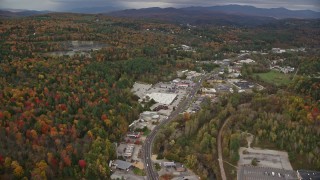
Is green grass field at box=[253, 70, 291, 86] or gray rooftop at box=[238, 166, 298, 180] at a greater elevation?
green grass field at box=[253, 70, 291, 86]

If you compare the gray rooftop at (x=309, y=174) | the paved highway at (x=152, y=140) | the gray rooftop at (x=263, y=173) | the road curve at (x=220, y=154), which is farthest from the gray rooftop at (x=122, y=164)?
the gray rooftop at (x=309, y=174)

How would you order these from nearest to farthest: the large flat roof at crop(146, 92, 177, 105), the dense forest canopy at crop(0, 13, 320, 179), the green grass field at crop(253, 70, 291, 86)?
the dense forest canopy at crop(0, 13, 320, 179) → the large flat roof at crop(146, 92, 177, 105) → the green grass field at crop(253, 70, 291, 86)

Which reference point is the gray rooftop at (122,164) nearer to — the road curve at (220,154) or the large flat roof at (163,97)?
the road curve at (220,154)

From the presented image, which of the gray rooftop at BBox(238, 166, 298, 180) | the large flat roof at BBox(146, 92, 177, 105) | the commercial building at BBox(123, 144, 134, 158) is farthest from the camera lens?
the large flat roof at BBox(146, 92, 177, 105)

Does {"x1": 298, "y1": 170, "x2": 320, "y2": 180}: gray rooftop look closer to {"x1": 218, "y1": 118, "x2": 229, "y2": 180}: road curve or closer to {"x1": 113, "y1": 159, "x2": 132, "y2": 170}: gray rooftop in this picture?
{"x1": 218, "y1": 118, "x2": 229, "y2": 180}: road curve

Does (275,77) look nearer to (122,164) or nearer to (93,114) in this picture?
(93,114)

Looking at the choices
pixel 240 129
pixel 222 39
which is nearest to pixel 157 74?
pixel 240 129

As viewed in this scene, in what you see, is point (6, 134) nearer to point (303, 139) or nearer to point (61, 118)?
point (61, 118)

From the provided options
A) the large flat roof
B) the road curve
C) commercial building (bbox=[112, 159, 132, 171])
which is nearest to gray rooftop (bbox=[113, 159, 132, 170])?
commercial building (bbox=[112, 159, 132, 171])
